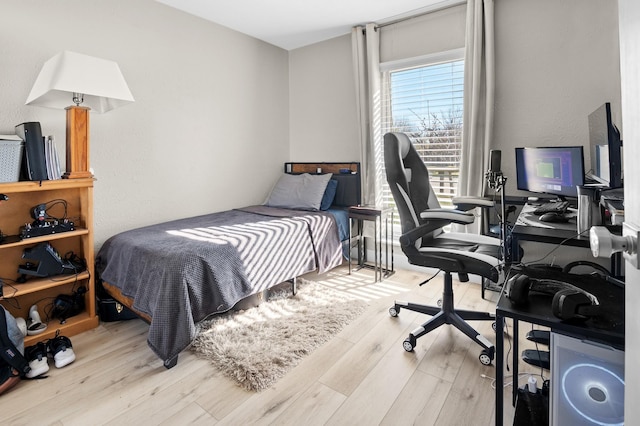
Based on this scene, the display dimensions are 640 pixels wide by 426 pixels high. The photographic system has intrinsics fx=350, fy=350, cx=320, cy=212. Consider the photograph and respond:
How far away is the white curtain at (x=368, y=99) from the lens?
3592 mm

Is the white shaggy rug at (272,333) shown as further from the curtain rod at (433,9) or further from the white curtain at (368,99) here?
the curtain rod at (433,9)

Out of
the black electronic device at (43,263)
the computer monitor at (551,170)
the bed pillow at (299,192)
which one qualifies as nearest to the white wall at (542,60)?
the computer monitor at (551,170)

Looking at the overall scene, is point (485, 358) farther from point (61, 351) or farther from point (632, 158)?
point (61, 351)

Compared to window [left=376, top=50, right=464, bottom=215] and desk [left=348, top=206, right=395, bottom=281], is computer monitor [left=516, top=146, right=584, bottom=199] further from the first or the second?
desk [left=348, top=206, right=395, bottom=281]

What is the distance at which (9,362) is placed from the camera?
1.78 metres

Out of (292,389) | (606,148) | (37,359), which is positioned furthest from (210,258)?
(606,148)

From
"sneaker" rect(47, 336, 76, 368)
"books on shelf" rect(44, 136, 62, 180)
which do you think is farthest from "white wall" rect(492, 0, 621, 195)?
"sneaker" rect(47, 336, 76, 368)

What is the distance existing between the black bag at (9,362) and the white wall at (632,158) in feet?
8.06

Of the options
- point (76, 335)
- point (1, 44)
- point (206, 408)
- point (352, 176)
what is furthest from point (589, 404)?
point (1, 44)

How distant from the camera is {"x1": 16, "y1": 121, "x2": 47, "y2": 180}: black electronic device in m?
2.07

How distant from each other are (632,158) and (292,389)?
1.64 m

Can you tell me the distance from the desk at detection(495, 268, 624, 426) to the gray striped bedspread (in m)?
1.60

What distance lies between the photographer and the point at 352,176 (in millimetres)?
3840

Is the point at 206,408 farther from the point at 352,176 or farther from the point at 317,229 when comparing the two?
the point at 352,176
